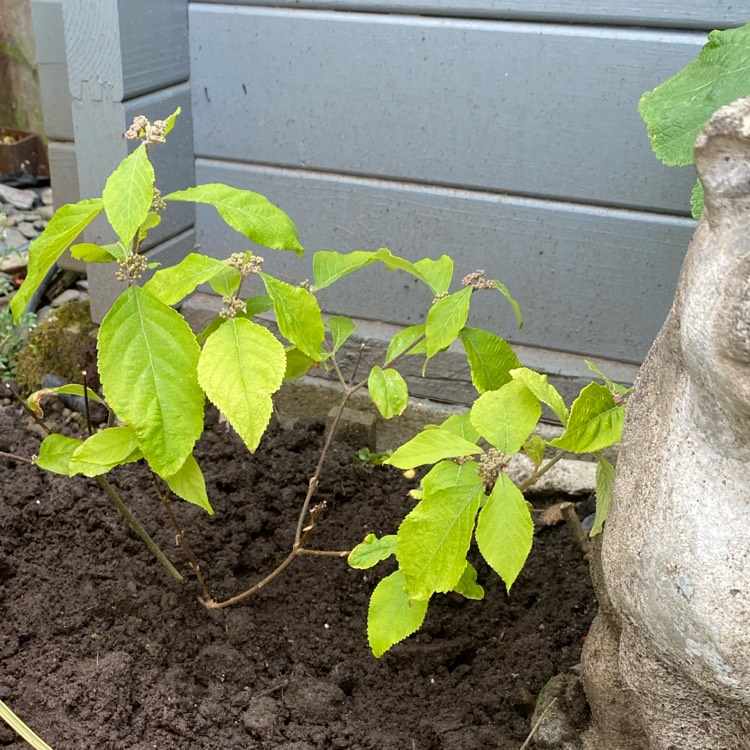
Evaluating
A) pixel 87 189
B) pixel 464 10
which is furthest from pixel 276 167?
pixel 464 10

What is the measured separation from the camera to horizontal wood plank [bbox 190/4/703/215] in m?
2.15

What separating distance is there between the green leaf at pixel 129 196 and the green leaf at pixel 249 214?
8 centimetres

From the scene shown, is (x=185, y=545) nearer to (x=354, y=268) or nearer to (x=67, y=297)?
(x=354, y=268)

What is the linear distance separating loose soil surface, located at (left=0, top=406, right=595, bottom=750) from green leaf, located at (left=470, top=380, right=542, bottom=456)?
2.06ft

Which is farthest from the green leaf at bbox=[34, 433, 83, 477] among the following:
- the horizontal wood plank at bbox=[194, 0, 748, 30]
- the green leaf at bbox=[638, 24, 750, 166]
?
the horizontal wood plank at bbox=[194, 0, 748, 30]

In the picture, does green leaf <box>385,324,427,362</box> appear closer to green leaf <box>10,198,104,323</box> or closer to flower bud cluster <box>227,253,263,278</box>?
flower bud cluster <box>227,253,263,278</box>

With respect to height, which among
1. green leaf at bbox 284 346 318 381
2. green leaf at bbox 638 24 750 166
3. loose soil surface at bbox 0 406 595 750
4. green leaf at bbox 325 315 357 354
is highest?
green leaf at bbox 638 24 750 166

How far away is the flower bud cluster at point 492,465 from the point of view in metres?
1.39

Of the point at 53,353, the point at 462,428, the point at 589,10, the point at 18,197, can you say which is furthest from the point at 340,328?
the point at 18,197

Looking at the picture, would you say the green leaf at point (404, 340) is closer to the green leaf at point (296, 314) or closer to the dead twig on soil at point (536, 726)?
the green leaf at point (296, 314)

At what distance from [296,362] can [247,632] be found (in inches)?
23.1

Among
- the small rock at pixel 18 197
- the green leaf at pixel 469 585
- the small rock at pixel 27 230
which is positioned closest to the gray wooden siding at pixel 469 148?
the green leaf at pixel 469 585

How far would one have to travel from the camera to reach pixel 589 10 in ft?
6.87

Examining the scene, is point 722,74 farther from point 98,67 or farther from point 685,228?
point 98,67
